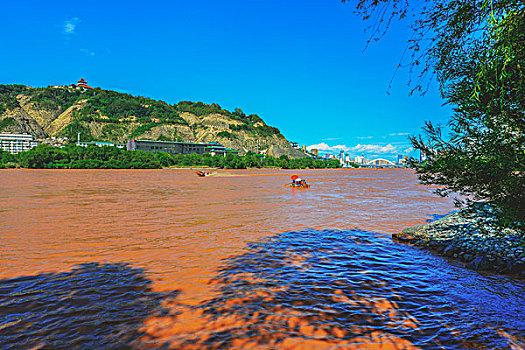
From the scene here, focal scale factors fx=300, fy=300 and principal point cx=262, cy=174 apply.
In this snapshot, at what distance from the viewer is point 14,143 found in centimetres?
17962

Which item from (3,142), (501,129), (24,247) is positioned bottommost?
(24,247)

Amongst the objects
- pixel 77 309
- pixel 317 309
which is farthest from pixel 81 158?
pixel 317 309

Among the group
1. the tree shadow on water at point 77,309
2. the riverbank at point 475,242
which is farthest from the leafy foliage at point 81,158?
the riverbank at point 475,242

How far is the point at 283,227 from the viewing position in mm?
15734

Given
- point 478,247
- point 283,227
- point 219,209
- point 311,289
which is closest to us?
point 311,289

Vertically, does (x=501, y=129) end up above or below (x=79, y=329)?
above

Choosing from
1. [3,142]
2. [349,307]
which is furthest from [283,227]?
[3,142]

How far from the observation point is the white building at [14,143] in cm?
17638

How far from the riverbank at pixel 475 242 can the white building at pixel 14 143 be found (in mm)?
220772

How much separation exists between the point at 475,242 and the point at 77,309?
12.5m

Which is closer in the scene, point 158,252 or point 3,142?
point 158,252

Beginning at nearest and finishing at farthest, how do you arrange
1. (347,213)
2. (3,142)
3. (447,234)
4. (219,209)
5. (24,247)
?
1. (24,247)
2. (447,234)
3. (347,213)
4. (219,209)
5. (3,142)

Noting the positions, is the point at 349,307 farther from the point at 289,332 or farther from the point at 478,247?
the point at 478,247

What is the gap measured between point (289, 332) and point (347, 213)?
16.0 m
